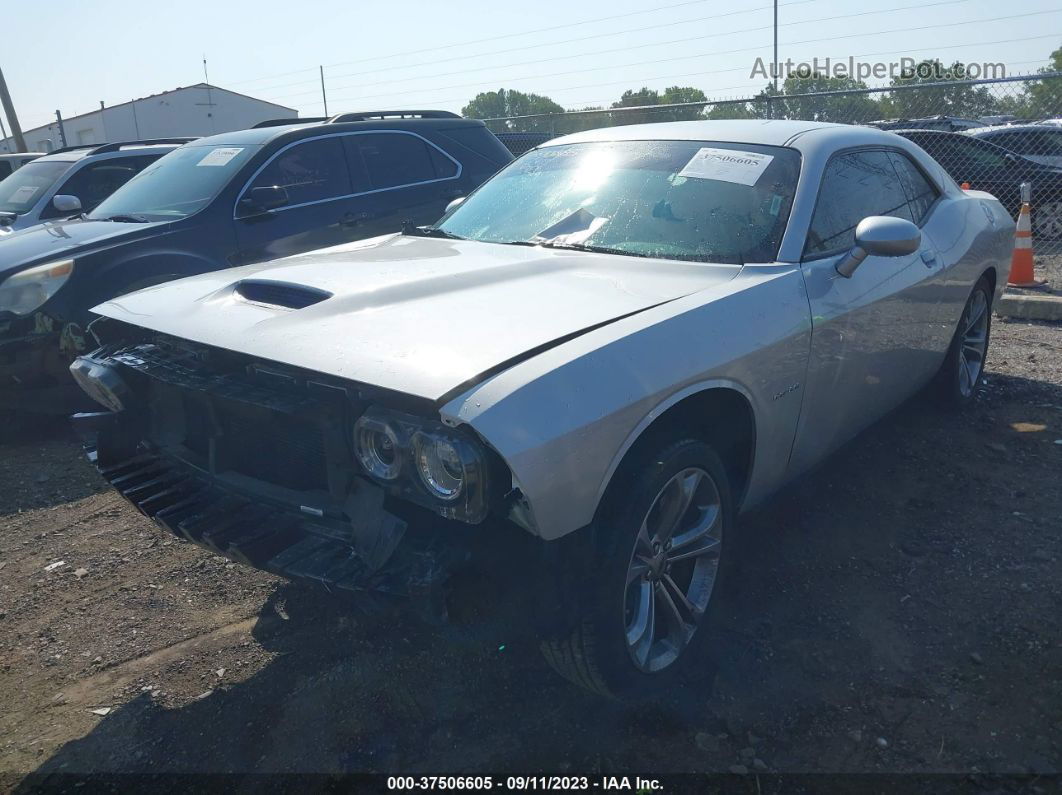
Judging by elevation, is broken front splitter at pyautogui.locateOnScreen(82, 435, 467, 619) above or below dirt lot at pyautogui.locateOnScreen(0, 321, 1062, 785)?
above

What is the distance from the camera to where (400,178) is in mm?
6840

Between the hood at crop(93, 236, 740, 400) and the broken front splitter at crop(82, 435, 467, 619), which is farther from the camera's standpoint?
the hood at crop(93, 236, 740, 400)

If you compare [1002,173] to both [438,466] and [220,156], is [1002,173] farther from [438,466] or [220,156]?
[438,466]

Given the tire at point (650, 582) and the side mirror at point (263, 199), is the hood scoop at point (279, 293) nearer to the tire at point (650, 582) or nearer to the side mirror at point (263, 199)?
the tire at point (650, 582)

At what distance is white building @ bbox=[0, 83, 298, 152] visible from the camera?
122 feet

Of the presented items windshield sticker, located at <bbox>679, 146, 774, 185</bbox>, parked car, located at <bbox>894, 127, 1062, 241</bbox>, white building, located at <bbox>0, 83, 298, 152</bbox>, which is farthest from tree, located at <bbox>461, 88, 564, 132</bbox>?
windshield sticker, located at <bbox>679, 146, 774, 185</bbox>

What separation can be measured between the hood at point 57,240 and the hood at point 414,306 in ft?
8.21

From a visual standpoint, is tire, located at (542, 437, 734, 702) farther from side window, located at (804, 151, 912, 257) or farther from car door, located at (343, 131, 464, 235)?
car door, located at (343, 131, 464, 235)

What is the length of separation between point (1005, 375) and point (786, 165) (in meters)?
3.36

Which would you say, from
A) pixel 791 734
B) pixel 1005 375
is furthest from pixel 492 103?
pixel 791 734

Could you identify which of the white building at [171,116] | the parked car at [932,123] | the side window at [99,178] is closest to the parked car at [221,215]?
the side window at [99,178]

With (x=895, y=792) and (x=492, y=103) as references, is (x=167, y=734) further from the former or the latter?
(x=492, y=103)

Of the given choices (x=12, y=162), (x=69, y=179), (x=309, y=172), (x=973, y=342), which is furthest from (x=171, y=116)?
(x=973, y=342)

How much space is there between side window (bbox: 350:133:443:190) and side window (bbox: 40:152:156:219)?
2.93 m
